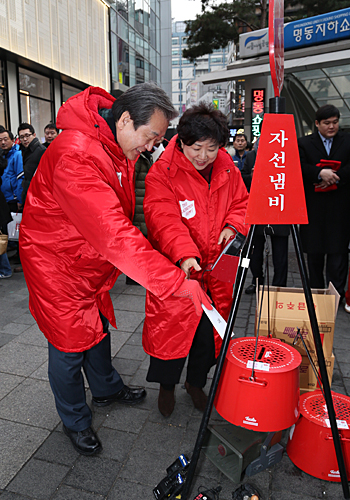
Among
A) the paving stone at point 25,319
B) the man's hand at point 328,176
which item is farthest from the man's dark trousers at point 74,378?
the man's hand at point 328,176

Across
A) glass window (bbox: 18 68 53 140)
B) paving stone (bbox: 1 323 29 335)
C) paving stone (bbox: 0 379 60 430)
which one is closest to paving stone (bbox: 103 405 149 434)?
paving stone (bbox: 0 379 60 430)

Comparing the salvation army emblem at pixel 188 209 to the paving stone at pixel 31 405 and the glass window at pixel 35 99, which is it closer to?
the paving stone at pixel 31 405

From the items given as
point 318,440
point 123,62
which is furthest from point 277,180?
point 123,62

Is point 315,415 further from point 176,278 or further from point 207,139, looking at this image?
point 207,139

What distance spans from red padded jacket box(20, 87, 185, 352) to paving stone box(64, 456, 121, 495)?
0.63 metres

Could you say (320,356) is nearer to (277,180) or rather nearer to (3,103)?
(277,180)

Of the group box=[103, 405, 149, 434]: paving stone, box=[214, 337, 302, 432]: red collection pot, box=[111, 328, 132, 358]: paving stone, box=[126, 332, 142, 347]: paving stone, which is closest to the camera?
box=[214, 337, 302, 432]: red collection pot

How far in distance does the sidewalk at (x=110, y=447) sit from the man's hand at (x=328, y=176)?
1.51 metres

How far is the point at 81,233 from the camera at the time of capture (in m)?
1.72

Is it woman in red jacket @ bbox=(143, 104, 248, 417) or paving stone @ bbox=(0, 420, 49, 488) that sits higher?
woman in red jacket @ bbox=(143, 104, 248, 417)

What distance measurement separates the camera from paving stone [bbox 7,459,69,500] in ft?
6.30

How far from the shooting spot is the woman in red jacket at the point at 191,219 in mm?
2215

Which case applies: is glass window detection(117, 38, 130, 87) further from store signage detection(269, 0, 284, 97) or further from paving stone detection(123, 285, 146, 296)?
store signage detection(269, 0, 284, 97)

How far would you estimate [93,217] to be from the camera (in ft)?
5.32
